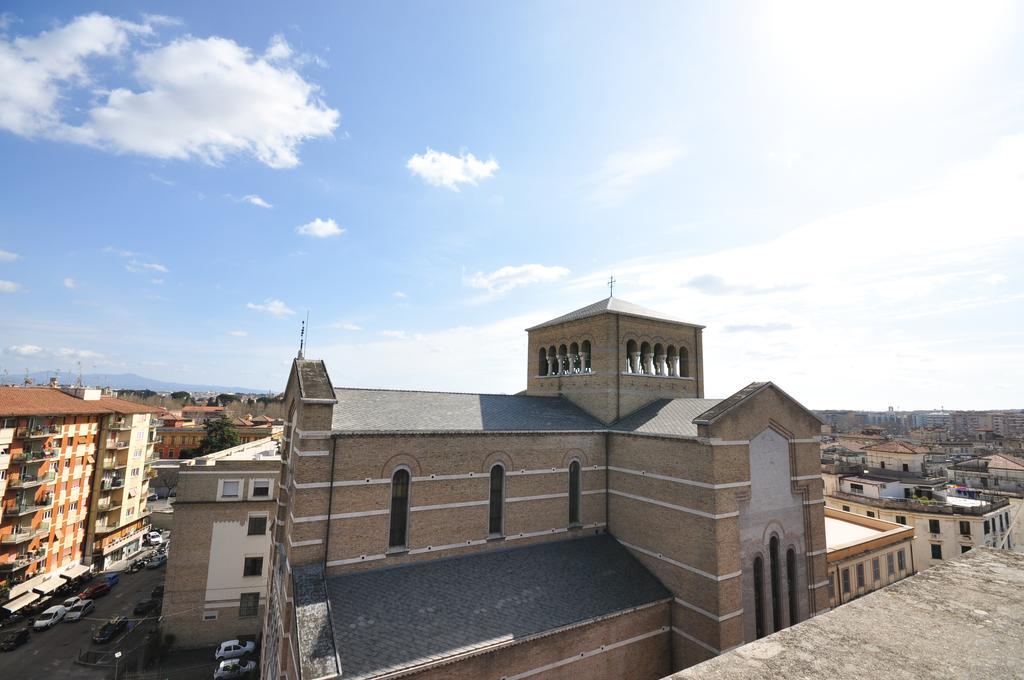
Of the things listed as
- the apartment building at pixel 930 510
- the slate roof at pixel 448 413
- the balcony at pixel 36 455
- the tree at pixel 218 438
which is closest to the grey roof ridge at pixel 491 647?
the slate roof at pixel 448 413

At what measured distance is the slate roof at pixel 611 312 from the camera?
25.0 metres

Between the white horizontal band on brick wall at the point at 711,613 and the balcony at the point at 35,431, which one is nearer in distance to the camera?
the white horizontal band on brick wall at the point at 711,613

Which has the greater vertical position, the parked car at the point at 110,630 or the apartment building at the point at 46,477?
the apartment building at the point at 46,477

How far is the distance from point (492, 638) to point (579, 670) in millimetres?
3679

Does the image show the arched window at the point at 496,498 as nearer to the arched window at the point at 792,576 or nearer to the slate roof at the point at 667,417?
the slate roof at the point at 667,417

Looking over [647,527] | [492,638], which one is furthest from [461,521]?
[647,527]

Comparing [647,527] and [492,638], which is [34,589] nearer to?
[492,638]

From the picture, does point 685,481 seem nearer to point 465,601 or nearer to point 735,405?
point 735,405

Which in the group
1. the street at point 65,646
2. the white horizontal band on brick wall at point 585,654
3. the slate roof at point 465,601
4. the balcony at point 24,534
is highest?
the slate roof at point 465,601

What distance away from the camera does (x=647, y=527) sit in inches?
796

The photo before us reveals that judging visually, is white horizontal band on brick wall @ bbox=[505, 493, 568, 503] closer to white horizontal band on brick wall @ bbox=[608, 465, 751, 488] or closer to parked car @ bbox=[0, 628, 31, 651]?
white horizontal band on brick wall @ bbox=[608, 465, 751, 488]

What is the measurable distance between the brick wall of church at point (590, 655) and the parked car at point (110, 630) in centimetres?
3109

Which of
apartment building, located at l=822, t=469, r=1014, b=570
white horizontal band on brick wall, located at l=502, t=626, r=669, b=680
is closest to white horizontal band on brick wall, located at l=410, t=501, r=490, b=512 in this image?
white horizontal band on brick wall, located at l=502, t=626, r=669, b=680

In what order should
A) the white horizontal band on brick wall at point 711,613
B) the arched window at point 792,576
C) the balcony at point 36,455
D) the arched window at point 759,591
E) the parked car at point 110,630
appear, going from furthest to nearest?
the balcony at point 36,455 < the parked car at point 110,630 < the arched window at point 792,576 < the arched window at point 759,591 < the white horizontal band on brick wall at point 711,613
